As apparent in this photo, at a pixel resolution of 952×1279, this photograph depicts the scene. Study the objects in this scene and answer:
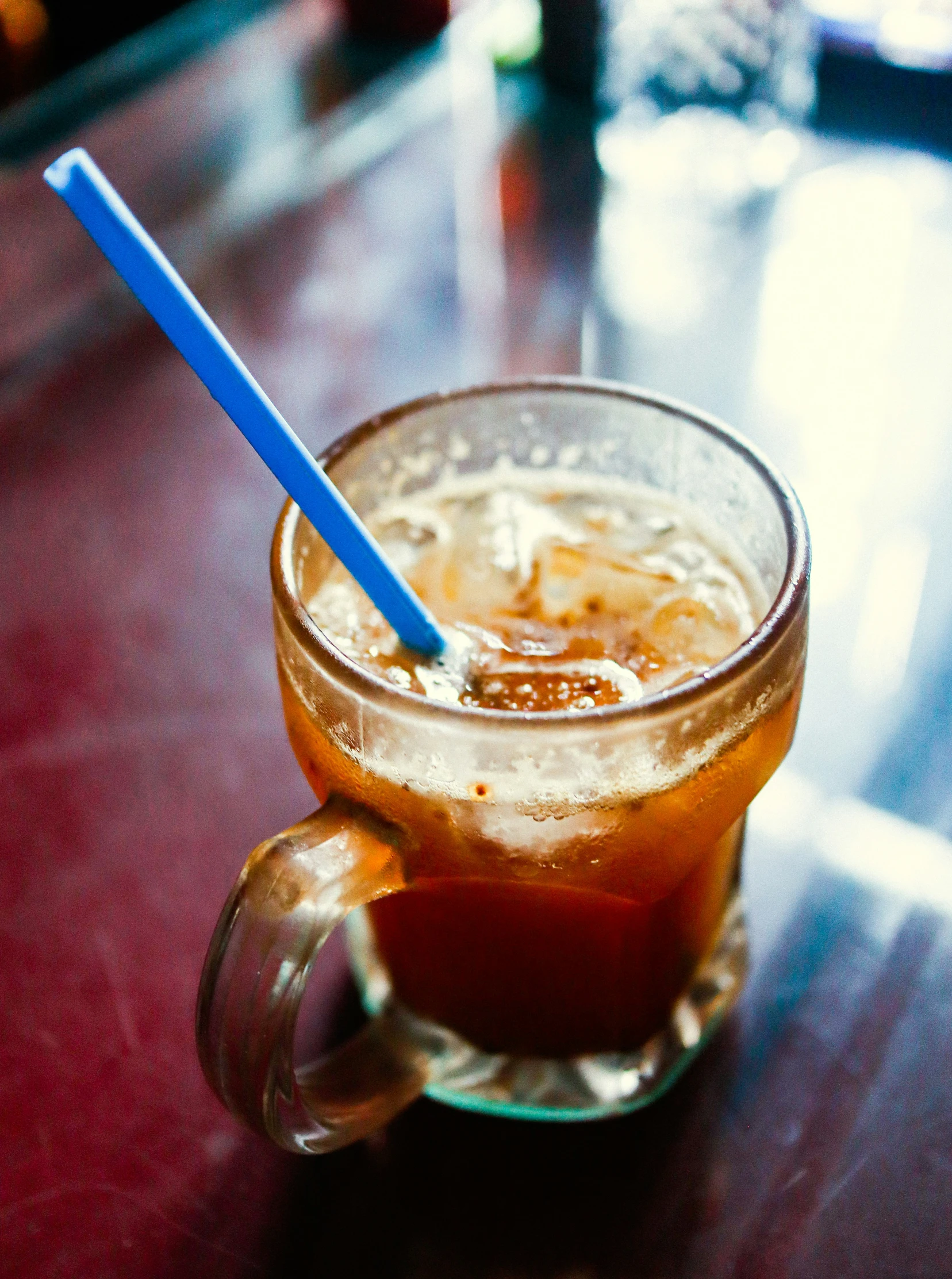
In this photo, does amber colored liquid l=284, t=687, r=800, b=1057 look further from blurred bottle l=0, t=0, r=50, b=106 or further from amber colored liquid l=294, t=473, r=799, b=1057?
blurred bottle l=0, t=0, r=50, b=106

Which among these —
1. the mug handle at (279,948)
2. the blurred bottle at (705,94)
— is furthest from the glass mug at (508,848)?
the blurred bottle at (705,94)

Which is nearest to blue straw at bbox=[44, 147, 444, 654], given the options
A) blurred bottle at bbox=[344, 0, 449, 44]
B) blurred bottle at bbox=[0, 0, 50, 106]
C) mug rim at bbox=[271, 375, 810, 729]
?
mug rim at bbox=[271, 375, 810, 729]

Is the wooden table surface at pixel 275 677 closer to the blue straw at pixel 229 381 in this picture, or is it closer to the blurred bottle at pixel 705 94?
the blurred bottle at pixel 705 94

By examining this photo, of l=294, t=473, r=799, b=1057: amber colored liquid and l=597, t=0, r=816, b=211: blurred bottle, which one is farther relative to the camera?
l=597, t=0, r=816, b=211: blurred bottle

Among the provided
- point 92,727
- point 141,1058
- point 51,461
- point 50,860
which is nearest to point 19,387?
point 51,461

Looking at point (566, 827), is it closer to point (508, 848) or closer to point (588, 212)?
point (508, 848)

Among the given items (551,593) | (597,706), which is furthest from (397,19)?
(597,706)
